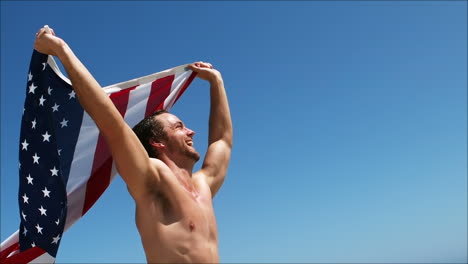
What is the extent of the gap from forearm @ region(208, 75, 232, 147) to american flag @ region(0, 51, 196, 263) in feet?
3.84

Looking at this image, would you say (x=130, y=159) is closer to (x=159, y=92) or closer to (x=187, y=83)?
(x=159, y=92)

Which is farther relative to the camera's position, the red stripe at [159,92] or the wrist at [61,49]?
the red stripe at [159,92]

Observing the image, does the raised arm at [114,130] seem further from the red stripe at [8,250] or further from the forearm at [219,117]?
the red stripe at [8,250]

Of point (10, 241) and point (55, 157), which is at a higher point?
point (55, 157)

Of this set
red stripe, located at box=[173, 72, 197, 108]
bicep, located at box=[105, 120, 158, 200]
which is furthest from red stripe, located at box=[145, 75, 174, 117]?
bicep, located at box=[105, 120, 158, 200]

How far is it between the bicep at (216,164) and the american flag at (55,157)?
1511 mm

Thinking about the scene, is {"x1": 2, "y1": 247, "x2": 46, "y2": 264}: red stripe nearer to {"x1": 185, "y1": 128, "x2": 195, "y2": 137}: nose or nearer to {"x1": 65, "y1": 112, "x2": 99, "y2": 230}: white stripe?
{"x1": 65, "y1": 112, "x2": 99, "y2": 230}: white stripe

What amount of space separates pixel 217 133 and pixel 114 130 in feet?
6.57

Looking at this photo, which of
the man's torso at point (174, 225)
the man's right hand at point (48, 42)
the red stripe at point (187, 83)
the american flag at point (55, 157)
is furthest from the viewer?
the red stripe at point (187, 83)

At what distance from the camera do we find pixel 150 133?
5.59m

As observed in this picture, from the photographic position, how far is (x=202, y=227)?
4.93 meters

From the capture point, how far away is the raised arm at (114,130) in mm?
4695

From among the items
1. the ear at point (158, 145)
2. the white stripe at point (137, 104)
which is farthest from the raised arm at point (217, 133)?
the white stripe at point (137, 104)

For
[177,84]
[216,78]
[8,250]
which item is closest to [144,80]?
[177,84]
